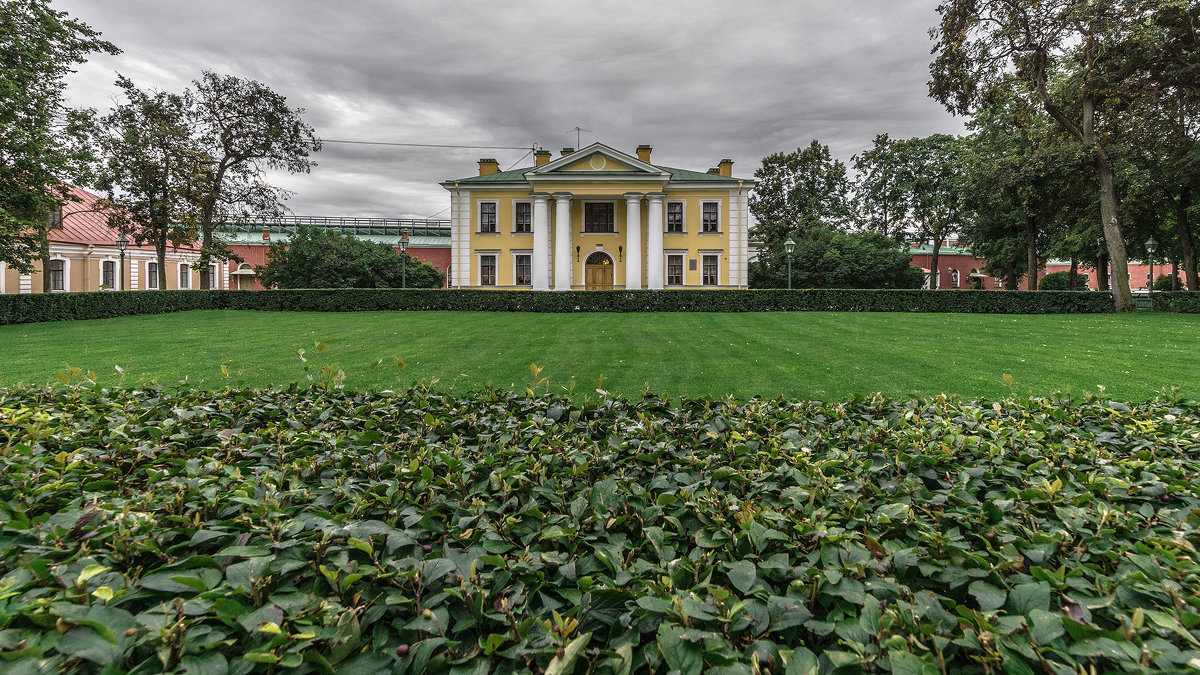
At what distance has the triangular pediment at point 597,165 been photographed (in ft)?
97.1

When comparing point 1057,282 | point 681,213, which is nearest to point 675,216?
point 681,213

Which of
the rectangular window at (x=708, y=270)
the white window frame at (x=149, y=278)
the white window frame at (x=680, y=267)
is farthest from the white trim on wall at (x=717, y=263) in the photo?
the white window frame at (x=149, y=278)

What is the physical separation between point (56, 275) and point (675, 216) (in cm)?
3884

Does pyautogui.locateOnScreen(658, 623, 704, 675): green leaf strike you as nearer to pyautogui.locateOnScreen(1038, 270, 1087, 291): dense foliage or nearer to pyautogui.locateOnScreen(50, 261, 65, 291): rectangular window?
pyautogui.locateOnScreen(50, 261, 65, 291): rectangular window

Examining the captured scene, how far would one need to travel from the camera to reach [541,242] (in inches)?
1208

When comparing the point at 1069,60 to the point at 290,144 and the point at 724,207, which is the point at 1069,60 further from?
the point at 290,144

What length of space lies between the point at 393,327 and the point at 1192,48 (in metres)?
30.0

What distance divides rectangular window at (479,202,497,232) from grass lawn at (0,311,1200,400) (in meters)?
15.8

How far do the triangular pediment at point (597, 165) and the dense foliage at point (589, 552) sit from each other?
28.3 meters

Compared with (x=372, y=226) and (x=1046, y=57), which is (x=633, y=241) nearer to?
(x=1046, y=57)

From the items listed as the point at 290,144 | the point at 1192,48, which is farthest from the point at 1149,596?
the point at 290,144

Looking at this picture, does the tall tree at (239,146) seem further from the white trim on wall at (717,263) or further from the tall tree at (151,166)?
the white trim on wall at (717,263)

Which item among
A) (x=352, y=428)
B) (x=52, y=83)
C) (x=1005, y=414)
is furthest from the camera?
(x=52, y=83)

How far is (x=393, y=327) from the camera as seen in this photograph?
15.8 m
